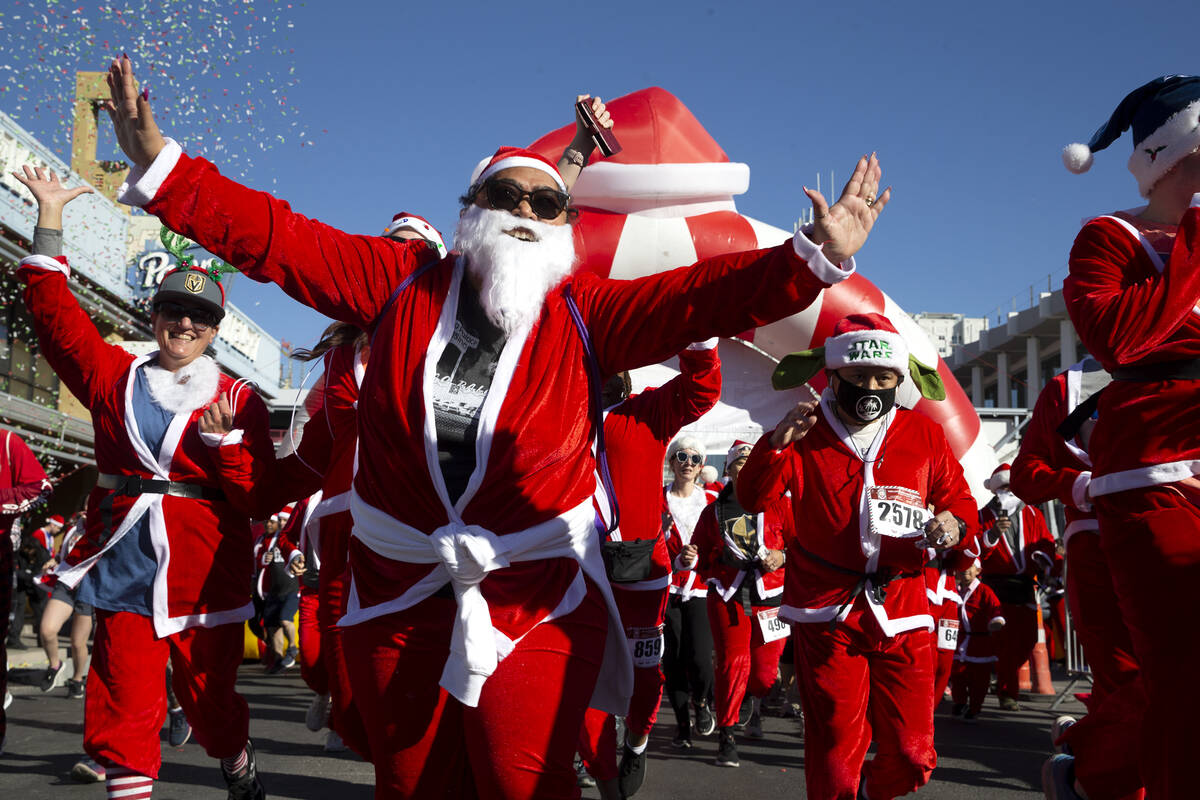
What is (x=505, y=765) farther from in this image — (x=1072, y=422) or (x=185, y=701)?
(x=185, y=701)

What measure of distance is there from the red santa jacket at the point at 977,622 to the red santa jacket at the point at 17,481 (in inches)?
276

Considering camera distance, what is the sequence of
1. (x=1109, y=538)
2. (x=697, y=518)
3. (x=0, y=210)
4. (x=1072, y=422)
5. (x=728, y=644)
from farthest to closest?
(x=0, y=210) < (x=697, y=518) < (x=728, y=644) < (x=1072, y=422) < (x=1109, y=538)

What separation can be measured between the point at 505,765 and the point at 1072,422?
78.8 inches

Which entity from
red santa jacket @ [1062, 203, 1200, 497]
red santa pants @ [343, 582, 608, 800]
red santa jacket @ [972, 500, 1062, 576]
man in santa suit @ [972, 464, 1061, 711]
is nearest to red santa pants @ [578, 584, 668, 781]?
red santa pants @ [343, 582, 608, 800]

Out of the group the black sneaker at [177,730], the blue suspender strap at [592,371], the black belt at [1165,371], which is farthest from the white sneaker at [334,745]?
the black belt at [1165,371]

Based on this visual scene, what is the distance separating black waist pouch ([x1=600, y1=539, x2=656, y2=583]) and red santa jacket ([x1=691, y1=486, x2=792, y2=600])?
3992 millimetres

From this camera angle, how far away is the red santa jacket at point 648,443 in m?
5.21

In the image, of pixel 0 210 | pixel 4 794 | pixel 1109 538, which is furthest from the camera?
pixel 0 210

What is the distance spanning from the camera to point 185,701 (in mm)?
4258

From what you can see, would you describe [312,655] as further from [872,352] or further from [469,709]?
[469,709]

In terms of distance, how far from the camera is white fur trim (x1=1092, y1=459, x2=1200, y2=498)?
2.72 metres

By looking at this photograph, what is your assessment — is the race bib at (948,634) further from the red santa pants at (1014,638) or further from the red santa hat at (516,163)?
the red santa pants at (1014,638)

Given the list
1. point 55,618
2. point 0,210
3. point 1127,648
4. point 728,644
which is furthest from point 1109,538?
point 0,210

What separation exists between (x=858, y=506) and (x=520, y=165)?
2153mm
